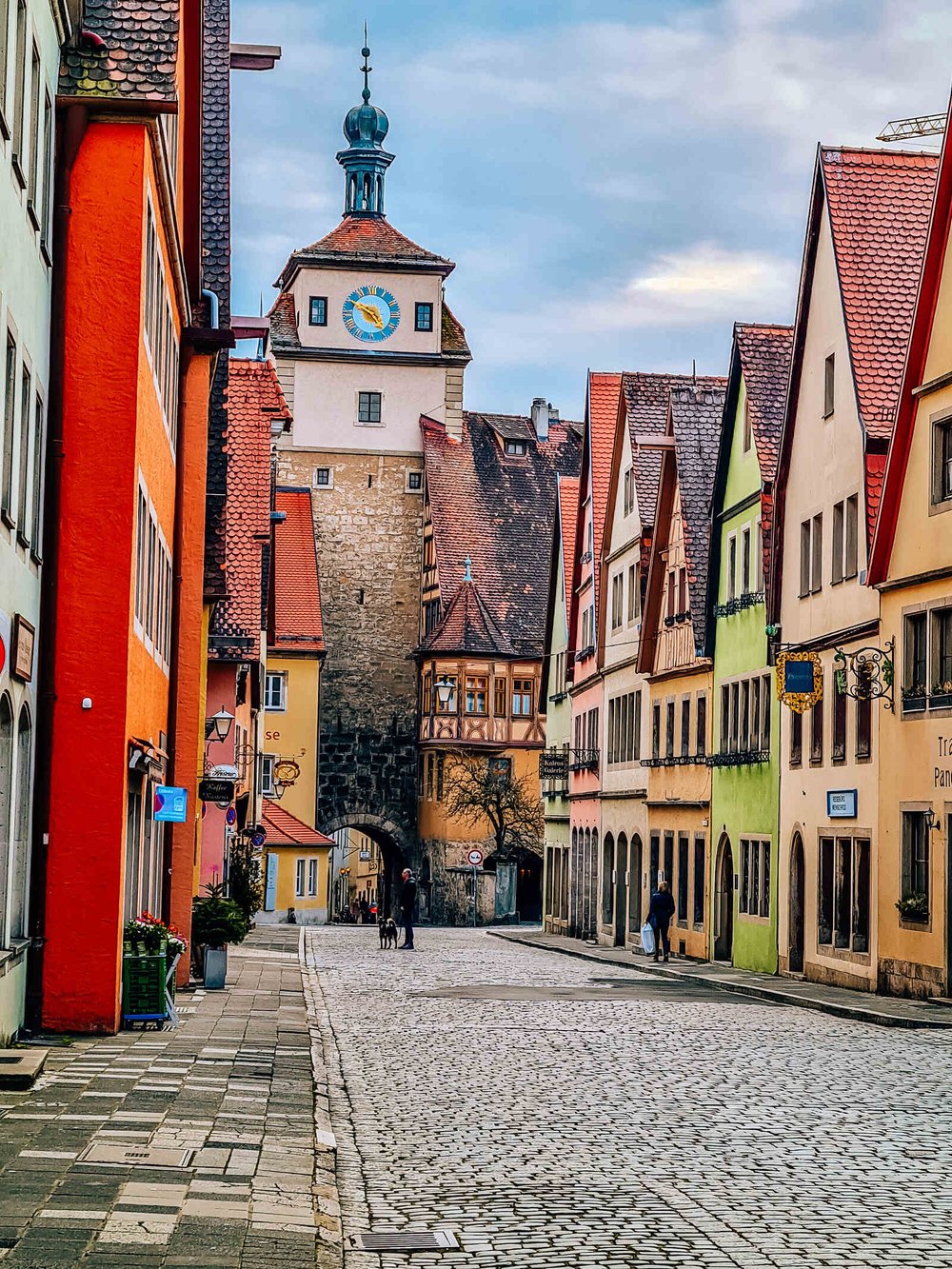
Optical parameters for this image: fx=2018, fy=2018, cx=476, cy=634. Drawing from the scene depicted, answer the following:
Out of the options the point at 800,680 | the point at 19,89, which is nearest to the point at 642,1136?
the point at 19,89

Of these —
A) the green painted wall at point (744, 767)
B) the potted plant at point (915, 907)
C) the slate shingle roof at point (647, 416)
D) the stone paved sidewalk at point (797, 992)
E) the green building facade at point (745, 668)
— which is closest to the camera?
the stone paved sidewalk at point (797, 992)

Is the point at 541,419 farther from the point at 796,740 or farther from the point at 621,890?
the point at 796,740

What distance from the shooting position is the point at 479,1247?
8.38 meters

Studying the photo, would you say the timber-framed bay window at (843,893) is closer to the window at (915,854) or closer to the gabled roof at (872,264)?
the window at (915,854)

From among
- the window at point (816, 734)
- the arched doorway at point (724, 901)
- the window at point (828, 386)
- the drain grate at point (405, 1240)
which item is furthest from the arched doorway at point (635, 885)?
the drain grate at point (405, 1240)

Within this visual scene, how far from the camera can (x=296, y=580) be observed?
72.1m

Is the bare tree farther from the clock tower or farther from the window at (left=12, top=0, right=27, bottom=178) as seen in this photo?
the window at (left=12, top=0, right=27, bottom=178)

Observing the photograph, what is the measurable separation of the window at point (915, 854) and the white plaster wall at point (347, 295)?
5149cm

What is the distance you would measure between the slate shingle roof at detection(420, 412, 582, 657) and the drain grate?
6396cm

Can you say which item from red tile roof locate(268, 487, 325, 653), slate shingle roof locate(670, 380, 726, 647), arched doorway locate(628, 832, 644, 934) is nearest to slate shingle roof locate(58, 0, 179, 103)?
slate shingle roof locate(670, 380, 726, 647)

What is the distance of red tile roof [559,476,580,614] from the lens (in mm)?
55094

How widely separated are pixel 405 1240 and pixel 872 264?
77.0ft

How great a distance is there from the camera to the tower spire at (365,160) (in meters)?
78.5

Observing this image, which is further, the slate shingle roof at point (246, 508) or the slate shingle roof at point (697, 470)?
the slate shingle roof at point (697, 470)
